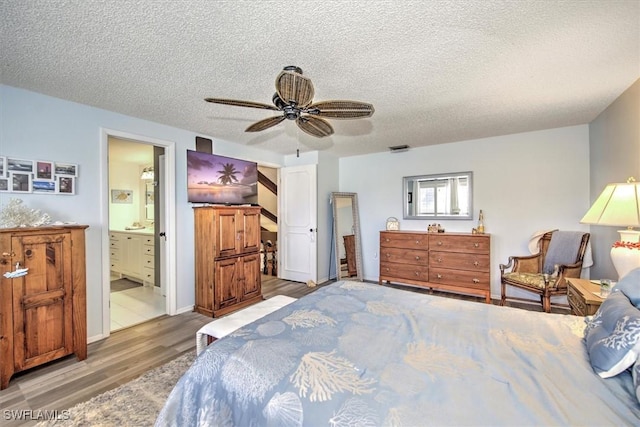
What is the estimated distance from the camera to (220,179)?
157 inches

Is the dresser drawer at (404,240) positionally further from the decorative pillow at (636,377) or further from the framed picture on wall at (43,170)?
the framed picture on wall at (43,170)

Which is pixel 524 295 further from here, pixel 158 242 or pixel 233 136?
pixel 158 242

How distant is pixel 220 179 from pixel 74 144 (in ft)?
5.39

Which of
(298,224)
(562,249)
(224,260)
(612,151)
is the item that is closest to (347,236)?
(298,224)

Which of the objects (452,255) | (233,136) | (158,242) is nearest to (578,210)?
(452,255)

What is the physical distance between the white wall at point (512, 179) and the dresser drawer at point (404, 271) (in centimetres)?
76

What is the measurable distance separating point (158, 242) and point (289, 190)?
2355 millimetres

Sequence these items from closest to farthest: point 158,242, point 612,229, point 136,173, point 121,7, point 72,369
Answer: point 121,7
point 72,369
point 612,229
point 158,242
point 136,173

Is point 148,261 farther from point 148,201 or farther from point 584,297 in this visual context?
point 584,297

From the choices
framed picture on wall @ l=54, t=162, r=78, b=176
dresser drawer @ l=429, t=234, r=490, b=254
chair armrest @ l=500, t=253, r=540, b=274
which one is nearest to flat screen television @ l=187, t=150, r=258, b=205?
framed picture on wall @ l=54, t=162, r=78, b=176

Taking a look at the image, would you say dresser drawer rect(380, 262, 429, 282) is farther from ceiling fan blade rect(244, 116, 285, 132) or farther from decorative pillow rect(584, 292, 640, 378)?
ceiling fan blade rect(244, 116, 285, 132)

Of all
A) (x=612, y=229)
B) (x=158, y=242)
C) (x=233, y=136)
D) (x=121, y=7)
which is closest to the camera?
(x=121, y=7)

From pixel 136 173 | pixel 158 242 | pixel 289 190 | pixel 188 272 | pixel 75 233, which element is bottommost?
pixel 188 272

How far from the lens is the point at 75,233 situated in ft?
7.79
